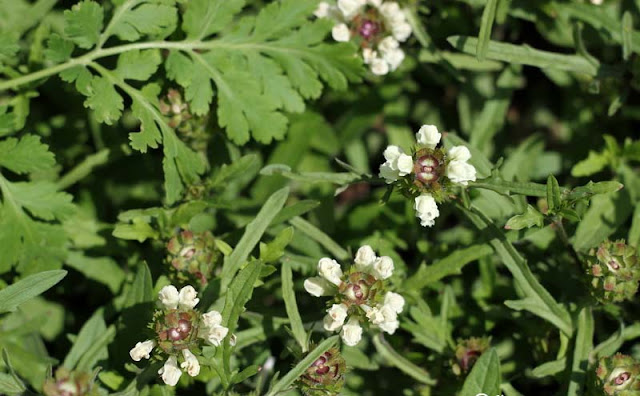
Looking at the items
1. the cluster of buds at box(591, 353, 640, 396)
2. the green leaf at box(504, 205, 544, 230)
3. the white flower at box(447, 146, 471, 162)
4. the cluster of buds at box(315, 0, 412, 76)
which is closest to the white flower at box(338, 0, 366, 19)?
the cluster of buds at box(315, 0, 412, 76)

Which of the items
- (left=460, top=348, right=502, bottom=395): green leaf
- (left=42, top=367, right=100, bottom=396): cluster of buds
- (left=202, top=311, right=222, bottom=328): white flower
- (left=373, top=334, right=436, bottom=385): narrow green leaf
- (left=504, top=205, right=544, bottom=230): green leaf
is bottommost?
(left=373, top=334, right=436, bottom=385): narrow green leaf

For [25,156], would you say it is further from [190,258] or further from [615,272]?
[615,272]

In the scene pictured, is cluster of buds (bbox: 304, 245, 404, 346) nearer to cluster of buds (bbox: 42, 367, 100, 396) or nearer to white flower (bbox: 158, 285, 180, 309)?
white flower (bbox: 158, 285, 180, 309)

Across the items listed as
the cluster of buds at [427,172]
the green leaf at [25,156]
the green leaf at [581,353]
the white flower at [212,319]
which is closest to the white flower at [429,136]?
the cluster of buds at [427,172]

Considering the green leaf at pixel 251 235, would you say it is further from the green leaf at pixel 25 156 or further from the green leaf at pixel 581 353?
the green leaf at pixel 581 353

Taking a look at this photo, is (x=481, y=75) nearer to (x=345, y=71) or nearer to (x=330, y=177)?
(x=345, y=71)

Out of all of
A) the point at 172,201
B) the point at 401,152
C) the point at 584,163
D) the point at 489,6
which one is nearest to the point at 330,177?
the point at 401,152
